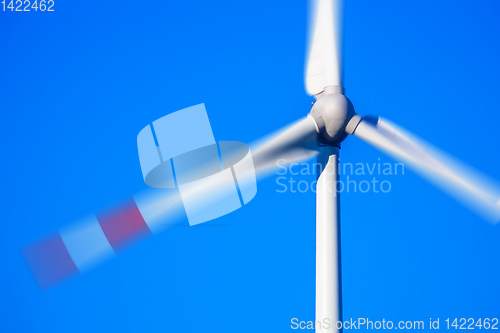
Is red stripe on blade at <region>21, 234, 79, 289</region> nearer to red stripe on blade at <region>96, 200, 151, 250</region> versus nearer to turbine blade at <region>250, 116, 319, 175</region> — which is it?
red stripe on blade at <region>96, 200, 151, 250</region>

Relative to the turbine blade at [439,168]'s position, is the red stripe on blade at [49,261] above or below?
below

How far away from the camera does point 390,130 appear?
11.6 metres

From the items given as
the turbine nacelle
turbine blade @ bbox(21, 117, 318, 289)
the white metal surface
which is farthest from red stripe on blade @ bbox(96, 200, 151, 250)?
the turbine nacelle

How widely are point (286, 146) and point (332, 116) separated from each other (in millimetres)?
1150

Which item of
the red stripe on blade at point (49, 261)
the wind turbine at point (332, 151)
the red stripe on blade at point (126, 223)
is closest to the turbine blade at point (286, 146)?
the wind turbine at point (332, 151)

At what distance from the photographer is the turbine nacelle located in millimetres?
11375

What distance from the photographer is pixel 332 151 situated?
11.8 metres

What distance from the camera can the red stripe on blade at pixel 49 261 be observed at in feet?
31.8

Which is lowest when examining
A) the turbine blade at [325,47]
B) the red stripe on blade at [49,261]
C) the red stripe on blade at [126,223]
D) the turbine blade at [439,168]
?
the red stripe on blade at [49,261]

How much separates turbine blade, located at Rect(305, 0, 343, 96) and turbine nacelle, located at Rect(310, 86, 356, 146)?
1.59ft

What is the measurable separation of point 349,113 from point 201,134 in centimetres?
361

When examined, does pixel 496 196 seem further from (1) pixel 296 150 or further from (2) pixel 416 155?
(1) pixel 296 150

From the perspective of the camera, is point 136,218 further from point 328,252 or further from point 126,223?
point 328,252

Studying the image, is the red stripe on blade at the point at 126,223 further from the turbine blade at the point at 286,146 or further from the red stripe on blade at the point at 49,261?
the turbine blade at the point at 286,146
